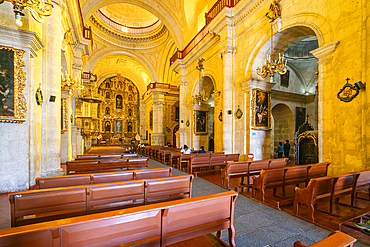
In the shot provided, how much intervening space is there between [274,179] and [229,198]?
7.22 ft

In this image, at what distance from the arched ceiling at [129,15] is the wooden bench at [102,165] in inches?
779

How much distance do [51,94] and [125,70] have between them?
2360 cm

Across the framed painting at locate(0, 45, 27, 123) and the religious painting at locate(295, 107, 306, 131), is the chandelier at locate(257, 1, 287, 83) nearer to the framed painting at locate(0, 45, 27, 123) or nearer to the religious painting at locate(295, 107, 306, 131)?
the framed painting at locate(0, 45, 27, 123)

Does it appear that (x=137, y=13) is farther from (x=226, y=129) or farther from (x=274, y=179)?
(x=274, y=179)

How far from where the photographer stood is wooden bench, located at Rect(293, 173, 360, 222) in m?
2.90

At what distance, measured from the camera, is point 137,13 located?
842 inches

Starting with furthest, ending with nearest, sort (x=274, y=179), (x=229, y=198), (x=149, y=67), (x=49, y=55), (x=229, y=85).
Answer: (x=149, y=67) < (x=229, y=85) < (x=49, y=55) < (x=274, y=179) < (x=229, y=198)

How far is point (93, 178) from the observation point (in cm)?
319

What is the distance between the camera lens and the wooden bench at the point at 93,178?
2.83 m

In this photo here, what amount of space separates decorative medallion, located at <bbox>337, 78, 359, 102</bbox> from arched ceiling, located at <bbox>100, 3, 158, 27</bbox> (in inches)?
840

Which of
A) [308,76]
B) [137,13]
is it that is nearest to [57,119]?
[308,76]

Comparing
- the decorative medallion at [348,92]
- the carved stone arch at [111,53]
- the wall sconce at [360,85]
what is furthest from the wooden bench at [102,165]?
the carved stone arch at [111,53]

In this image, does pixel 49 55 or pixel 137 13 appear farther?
pixel 137 13

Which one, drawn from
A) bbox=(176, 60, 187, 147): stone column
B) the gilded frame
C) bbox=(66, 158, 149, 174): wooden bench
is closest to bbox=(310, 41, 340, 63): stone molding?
bbox=(66, 158, 149, 174): wooden bench
